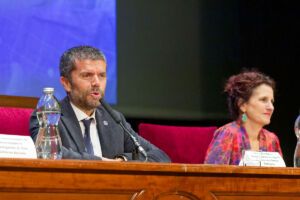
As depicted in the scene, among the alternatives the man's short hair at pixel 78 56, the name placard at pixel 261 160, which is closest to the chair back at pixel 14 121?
the man's short hair at pixel 78 56

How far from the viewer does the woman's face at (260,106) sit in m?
2.92

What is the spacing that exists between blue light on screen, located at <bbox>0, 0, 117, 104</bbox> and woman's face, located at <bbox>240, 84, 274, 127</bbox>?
96cm

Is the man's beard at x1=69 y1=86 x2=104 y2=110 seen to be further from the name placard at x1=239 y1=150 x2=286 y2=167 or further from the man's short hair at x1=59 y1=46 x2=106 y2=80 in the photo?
the name placard at x1=239 y1=150 x2=286 y2=167

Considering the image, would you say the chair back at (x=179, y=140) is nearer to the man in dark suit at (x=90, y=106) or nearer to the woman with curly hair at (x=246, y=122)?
the woman with curly hair at (x=246, y=122)

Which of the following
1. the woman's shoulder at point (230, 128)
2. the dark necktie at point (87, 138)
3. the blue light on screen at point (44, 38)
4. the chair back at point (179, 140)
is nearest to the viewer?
the dark necktie at point (87, 138)

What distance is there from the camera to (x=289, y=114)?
4.09 metres

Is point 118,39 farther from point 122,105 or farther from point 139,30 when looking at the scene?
point 122,105

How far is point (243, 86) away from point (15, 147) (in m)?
1.84

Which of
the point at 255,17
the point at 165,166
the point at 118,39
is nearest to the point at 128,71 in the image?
the point at 118,39

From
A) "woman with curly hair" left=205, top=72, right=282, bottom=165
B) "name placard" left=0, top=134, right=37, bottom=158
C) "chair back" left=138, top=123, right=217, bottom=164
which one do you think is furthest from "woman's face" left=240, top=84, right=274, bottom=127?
"name placard" left=0, top=134, right=37, bottom=158

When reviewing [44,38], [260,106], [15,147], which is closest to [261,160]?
[15,147]

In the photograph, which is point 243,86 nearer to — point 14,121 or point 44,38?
point 44,38

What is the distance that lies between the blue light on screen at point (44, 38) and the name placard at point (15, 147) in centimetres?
173

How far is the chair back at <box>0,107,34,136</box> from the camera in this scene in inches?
87.8
